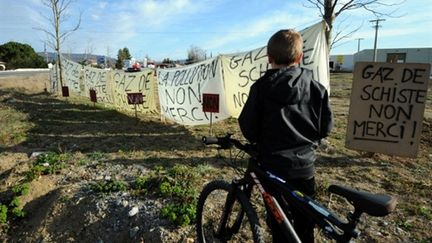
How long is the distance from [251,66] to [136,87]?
4.51m

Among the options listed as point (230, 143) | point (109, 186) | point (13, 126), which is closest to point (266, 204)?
point (230, 143)

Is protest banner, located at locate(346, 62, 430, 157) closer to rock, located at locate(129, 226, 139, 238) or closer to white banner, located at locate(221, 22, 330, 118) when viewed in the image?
white banner, located at locate(221, 22, 330, 118)

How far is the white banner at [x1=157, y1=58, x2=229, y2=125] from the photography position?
26.4ft

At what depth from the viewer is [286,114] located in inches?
91.7

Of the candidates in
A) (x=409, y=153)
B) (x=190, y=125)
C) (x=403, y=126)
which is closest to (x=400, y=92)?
(x=403, y=126)

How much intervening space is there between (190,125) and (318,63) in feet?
12.3

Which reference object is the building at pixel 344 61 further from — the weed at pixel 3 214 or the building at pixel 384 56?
the weed at pixel 3 214

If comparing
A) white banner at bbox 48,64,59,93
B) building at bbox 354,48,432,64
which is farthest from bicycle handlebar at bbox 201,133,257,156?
building at bbox 354,48,432,64

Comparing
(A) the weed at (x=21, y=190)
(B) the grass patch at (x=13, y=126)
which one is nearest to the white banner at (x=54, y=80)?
(B) the grass patch at (x=13, y=126)

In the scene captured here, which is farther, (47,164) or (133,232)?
(47,164)

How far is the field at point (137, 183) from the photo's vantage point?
3811 millimetres

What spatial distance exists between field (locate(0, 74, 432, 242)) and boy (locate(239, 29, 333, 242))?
5.16 feet

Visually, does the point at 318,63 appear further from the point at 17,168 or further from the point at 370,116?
the point at 17,168

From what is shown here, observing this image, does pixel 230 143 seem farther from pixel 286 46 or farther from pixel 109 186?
pixel 109 186
